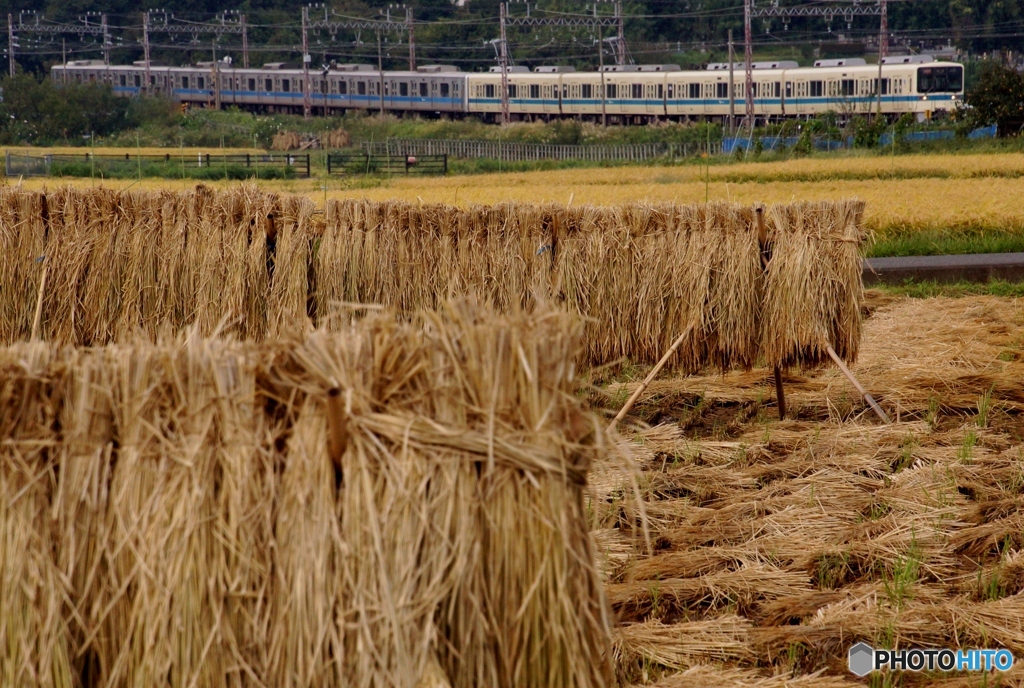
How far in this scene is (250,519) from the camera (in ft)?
8.51

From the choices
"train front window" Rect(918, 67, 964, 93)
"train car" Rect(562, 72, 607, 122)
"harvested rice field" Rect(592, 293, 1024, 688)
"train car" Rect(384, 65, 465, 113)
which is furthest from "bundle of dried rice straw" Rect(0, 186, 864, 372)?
"train car" Rect(384, 65, 465, 113)

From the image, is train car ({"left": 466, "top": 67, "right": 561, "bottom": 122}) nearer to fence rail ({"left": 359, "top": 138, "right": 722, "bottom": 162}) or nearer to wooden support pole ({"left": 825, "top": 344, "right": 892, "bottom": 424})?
fence rail ({"left": 359, "top": 138, "right": 722, "bottom": 162})

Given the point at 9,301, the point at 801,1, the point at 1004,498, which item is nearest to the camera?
the point at 1004,498

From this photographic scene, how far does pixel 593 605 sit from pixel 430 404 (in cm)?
59

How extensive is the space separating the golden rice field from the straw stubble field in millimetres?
7493

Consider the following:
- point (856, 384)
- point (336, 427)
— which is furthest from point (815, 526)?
point (336, 427)

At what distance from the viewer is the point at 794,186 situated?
22.8m

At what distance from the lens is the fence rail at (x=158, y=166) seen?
2566 centimetres

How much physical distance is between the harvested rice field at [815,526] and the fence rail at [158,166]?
668 inches

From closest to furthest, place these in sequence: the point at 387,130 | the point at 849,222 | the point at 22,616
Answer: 1. the point at 22,616
2. the point at 849,222
3. the point at 387,130

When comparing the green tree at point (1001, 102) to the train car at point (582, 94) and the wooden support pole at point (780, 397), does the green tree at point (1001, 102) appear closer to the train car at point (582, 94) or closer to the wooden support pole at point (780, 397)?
the train car at point (582, 94)

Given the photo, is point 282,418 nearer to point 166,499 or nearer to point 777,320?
point 166,499

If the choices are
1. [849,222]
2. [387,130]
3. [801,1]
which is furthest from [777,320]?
[801,1]

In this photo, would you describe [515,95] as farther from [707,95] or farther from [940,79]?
[940,79]
